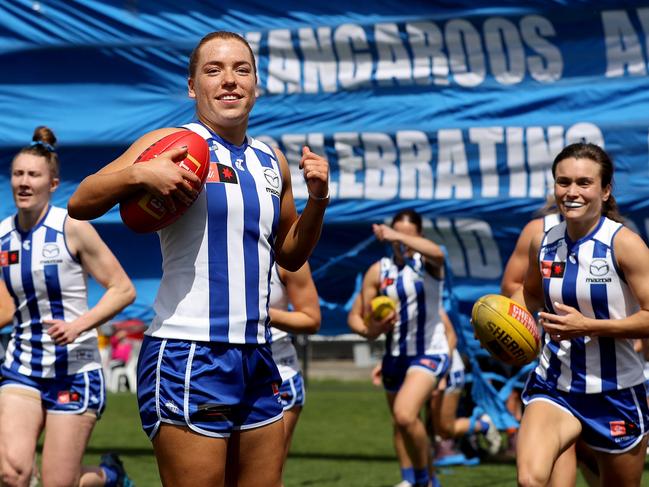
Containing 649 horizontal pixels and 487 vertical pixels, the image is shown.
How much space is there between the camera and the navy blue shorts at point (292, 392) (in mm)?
6457

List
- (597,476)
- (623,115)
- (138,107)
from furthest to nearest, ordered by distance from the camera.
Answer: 1. (138,107)
2. (623,115)
3. (597,476)

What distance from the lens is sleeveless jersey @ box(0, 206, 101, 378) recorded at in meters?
6.11

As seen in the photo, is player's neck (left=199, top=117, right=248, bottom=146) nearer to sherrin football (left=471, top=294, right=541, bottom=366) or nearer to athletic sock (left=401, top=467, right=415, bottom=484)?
sherrin football (left=471, top=294, right=541, bottom=366)

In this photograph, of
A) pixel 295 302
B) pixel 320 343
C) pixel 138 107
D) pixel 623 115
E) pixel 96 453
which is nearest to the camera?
pixel 295 302

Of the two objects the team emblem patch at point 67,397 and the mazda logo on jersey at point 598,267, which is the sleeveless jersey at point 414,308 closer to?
the team emblem patch at point 67,397

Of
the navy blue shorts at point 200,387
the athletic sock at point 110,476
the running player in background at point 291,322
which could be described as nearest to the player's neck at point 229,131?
the navy blue shorts at point 200,387

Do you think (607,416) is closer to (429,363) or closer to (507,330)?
(507,330)

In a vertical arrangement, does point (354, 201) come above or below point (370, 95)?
below

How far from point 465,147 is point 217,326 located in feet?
19.9

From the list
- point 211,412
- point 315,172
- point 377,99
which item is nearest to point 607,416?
point 315,172

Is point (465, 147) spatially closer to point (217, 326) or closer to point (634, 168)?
point (634, 168)

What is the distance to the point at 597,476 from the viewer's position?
547 centimetres

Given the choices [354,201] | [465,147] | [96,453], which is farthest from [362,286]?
[96,453]

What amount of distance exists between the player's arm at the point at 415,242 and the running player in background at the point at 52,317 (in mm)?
2427
